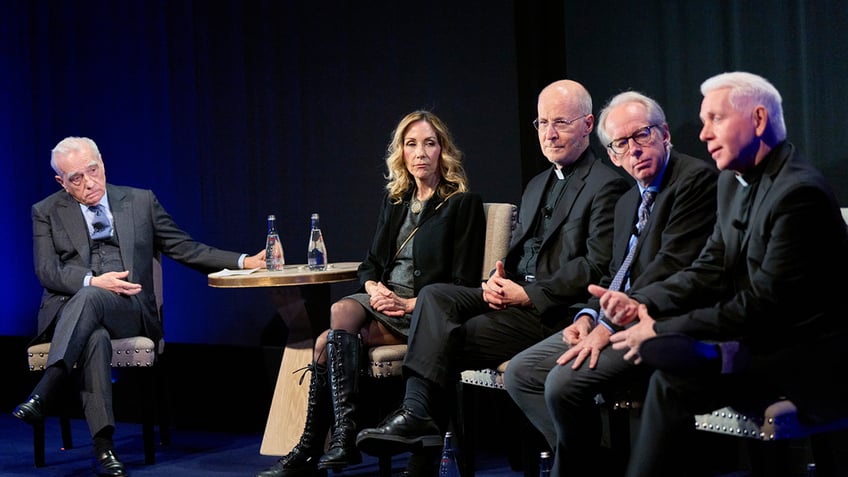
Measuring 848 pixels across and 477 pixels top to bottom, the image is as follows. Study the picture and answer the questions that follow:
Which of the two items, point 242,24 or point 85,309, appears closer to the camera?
point 85,309

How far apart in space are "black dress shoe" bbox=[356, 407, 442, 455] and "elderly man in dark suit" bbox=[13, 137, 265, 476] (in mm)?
1612

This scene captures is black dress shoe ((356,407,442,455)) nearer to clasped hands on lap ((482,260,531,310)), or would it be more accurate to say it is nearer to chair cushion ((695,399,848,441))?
clasped hands on lap ((482,260,531,310))

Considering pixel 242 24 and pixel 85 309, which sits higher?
pixel 242 24

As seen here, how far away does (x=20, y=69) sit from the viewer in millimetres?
7023

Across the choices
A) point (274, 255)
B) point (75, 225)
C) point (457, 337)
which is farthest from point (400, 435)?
point (75, 225)

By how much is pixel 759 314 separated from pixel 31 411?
3.13 meters

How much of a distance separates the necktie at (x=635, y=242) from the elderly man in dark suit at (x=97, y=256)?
223cm

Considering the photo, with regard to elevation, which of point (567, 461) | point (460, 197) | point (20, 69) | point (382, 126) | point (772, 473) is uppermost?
point (20, 69)

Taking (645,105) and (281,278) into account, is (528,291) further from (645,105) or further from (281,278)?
(281,278)

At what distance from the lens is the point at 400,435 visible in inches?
152

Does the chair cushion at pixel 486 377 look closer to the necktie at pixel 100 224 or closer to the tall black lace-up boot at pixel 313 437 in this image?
the tall black lace-up boot at pixel 313 437

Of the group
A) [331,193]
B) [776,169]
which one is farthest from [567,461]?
[331,193]

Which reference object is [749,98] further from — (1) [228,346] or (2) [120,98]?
(2) [120,98]

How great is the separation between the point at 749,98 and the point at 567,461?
126cm
